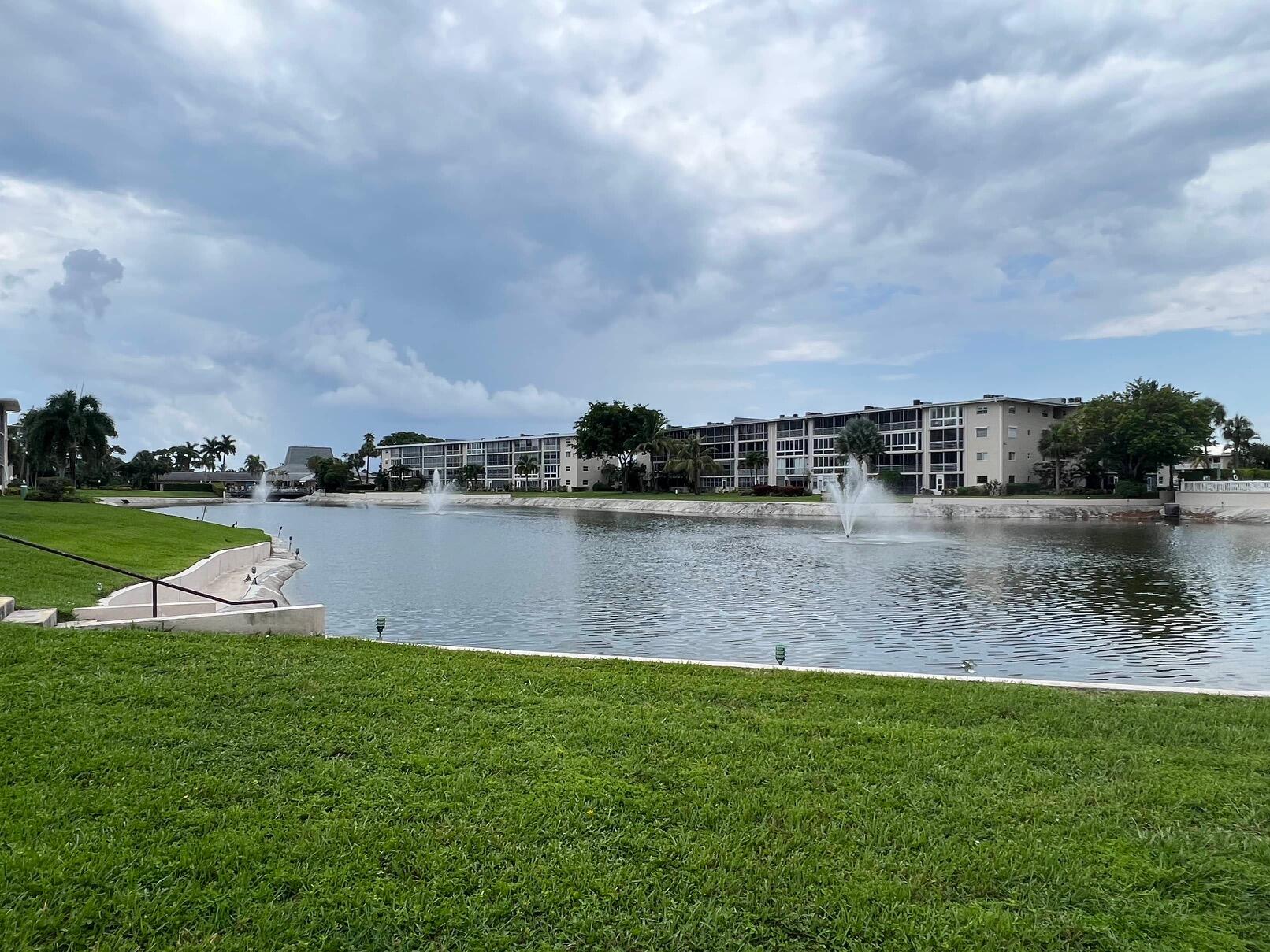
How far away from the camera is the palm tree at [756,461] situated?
375 feet

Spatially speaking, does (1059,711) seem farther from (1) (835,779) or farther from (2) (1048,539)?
(2) (1048,539)

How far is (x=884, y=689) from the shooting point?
8.86 m

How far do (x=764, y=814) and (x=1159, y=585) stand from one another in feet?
82.6

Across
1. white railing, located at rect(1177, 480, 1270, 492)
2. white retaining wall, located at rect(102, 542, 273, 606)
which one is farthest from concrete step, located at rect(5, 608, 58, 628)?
white railing, located at rect(1177, 480, 1270, 492)

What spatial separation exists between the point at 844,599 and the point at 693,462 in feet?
300

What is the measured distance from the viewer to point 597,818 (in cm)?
518

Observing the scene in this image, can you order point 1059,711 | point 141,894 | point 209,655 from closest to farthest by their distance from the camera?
1. point 141,894
2. point 1059,711
3. point 209,655

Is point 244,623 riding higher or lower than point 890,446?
lower

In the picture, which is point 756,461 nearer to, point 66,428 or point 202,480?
point 66,428

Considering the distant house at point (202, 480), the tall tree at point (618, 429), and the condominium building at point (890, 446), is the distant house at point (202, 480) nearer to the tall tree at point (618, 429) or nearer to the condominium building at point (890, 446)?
the condominium building at point (890, 446)

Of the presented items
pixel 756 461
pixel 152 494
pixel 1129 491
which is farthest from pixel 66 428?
pixel 1129 491

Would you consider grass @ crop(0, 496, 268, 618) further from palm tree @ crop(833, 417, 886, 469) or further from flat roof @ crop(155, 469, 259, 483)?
flat roof @ crop(155, 469, 259, 483)

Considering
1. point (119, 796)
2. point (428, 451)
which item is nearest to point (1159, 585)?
point (119, 796)

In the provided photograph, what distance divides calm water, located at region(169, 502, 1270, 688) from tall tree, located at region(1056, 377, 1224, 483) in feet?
108
